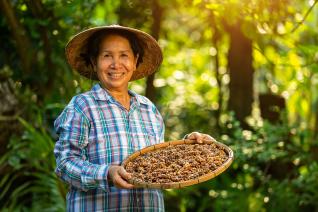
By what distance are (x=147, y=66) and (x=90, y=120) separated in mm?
506

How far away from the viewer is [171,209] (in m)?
4.95

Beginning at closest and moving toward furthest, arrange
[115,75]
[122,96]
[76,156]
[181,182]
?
[181,182]
[76,156]
[115,75]
[122,96]

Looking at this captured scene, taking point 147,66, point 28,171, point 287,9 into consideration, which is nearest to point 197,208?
point 28,171

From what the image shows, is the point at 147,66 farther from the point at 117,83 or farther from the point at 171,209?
the point at 171,209

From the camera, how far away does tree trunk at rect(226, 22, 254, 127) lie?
515cm

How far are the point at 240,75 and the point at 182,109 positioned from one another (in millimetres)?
528

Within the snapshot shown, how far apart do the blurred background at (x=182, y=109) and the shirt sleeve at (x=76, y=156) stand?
149cm

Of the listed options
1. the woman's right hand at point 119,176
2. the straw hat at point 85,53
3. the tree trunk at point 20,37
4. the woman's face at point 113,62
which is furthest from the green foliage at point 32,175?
the woman's right hand at point 119,176

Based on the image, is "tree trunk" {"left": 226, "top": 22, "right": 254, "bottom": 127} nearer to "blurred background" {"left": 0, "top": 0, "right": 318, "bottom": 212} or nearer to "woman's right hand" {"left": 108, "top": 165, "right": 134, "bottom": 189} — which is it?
"blurred background" {"left": 0, "top": 0, "right": 318, "bottom": 212}

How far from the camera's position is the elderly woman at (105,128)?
8.34ft

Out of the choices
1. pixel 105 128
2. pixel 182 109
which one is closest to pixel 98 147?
pixel 105 128

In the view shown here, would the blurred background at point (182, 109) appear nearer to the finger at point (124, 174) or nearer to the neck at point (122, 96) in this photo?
the neck at point (122, 96)

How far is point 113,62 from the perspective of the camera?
2.64 meters

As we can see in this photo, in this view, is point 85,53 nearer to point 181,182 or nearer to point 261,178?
point 181,182
